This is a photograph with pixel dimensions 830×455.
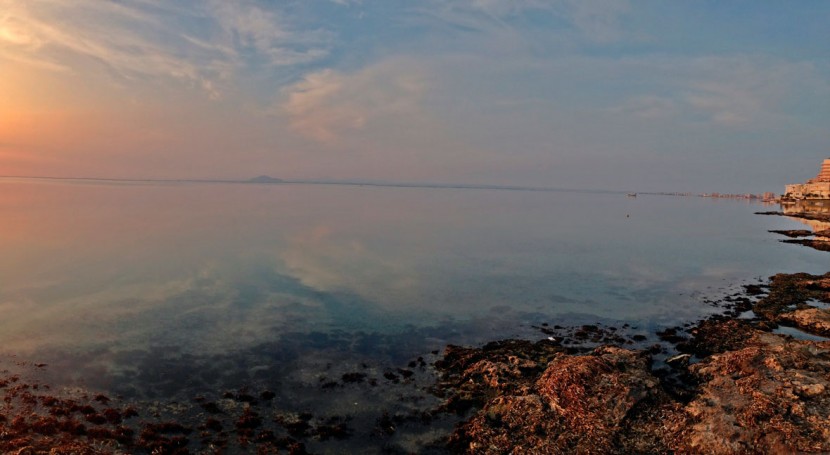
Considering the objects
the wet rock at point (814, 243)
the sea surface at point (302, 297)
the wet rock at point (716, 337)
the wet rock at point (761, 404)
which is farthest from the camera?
the wet rock at point (814, 243)

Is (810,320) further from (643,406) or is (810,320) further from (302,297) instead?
(302,297)

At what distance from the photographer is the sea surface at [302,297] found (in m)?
25.9

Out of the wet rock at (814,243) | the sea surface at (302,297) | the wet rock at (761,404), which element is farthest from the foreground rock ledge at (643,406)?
the wet rock at (814,243)

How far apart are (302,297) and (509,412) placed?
2520 cm

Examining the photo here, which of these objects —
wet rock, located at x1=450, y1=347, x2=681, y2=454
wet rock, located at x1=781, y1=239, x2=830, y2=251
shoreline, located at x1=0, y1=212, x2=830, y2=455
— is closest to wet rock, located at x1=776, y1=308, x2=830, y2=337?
Answer: shoreline, located at x1=0, y1=212, x2=830, y2=455

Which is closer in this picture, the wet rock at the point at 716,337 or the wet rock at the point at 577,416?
the wet rock at the point at 577,416

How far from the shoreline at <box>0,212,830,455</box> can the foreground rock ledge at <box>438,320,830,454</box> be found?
2.5 inches

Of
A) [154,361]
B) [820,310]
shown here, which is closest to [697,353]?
[820,310]

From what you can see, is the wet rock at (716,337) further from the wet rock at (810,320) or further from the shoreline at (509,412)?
the wet rock at (810,320)

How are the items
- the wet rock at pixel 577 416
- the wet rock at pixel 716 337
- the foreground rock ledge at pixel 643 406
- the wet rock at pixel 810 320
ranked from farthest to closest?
the wet rock at pixel 810 320 < the wet rock at pixel 716 337 < the wet rock at pixel 577 416 < the foreground rock ledge at pixel 643 406

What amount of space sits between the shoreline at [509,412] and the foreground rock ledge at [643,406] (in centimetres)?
6

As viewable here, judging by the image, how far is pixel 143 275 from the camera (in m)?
46.3

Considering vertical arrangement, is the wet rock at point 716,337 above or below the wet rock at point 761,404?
below

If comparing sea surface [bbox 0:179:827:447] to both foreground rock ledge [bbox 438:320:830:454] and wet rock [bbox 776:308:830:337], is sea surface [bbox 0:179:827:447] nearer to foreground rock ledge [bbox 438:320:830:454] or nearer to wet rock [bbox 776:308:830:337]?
wet rock [bbox 776:308:830:337]
